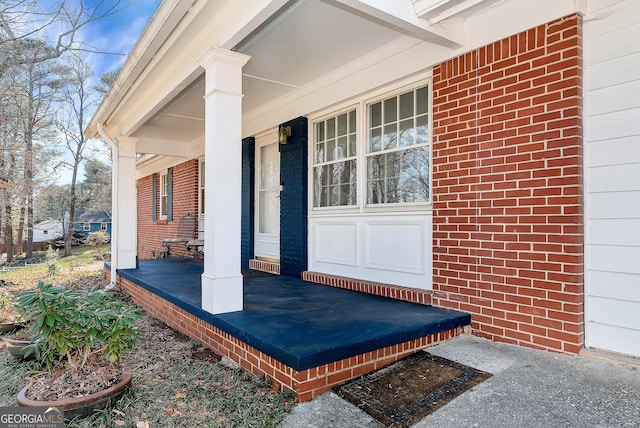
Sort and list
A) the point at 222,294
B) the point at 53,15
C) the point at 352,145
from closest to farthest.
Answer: the point at 222,294 < the point at 352,145 < the point at 53,15

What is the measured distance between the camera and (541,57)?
2.70 m

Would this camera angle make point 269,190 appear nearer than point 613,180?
No

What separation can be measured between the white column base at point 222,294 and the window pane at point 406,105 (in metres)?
2.22

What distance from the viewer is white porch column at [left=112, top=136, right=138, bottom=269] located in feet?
19.7

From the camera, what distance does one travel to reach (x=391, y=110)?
397 cm

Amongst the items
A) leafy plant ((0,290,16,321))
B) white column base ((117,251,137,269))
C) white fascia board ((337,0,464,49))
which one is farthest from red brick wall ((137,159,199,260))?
white fascia board ((337,0,464,49))

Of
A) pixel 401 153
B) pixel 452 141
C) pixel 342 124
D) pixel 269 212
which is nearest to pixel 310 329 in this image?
pixel 452 141

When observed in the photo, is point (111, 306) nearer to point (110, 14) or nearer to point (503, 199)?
point (503, 199)

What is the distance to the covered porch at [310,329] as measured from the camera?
2.23 m

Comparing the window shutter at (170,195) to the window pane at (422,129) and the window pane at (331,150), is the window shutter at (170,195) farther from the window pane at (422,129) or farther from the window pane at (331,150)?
the window pane at (422,129)

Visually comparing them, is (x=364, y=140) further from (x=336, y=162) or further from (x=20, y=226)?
(x=20, y=226)

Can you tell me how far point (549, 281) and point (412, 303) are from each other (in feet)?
3.84

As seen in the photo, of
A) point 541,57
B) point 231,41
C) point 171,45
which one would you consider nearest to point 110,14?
point 171,45

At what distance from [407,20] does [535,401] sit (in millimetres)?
2496
